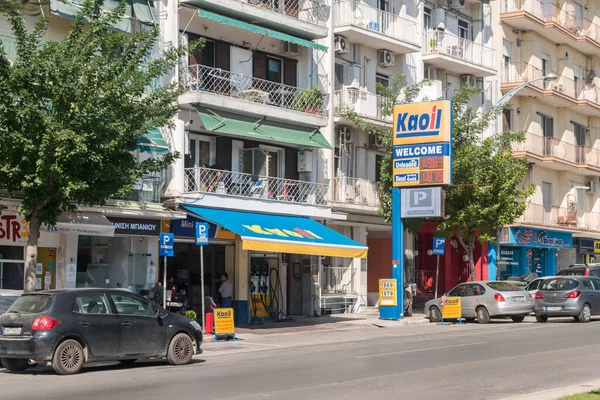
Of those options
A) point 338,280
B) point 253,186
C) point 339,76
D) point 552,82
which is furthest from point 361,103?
point 552,82

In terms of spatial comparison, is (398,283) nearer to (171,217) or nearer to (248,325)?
(248,325)

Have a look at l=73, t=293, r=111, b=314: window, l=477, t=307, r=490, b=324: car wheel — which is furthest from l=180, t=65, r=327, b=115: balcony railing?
l=73, t=293, r=111, b=314: window

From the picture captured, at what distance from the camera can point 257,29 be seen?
3055cm

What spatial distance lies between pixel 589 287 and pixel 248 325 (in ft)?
A: 37.7

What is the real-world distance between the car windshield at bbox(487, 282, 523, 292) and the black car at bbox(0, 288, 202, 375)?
50.9 ft

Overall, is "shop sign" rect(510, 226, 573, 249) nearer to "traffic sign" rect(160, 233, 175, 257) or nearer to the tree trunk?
"traffic sign" rect(160, 233, 175, 257)

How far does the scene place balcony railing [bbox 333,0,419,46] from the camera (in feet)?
119

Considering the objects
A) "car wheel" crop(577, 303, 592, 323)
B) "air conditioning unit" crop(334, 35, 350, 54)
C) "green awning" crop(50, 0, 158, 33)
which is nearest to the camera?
"green awning" crop(50, 0, 158, 33)

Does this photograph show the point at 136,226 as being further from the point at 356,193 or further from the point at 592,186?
the point at 592,186

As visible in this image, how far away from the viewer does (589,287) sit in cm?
3177

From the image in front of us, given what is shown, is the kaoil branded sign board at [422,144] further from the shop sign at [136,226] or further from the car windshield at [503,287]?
the shop sign at [136,226]

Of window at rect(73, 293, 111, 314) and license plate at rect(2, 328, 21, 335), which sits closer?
license plate at rect(2, 328, 21, 335)

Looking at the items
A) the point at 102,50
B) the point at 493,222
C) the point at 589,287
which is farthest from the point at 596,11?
the point at 102,50

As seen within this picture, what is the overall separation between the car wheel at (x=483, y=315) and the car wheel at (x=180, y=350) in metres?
15.2
